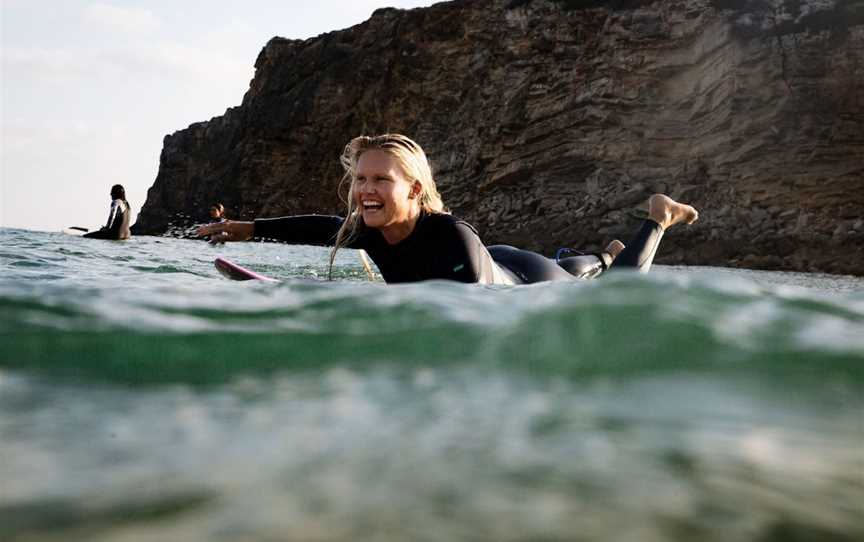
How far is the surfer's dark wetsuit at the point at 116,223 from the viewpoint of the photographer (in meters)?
12.2

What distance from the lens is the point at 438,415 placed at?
3.86ft

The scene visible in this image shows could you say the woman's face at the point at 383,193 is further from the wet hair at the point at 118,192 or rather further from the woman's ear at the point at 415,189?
the wet hair at the point at 118,192

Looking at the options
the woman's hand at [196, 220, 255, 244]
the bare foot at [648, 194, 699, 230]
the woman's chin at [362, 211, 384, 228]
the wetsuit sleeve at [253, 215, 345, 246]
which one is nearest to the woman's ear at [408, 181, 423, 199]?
the woman's chin at [362, 211, 384, 228]

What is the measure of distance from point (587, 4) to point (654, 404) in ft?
72.0

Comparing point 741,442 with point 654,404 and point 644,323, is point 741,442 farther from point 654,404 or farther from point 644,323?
point 644,323

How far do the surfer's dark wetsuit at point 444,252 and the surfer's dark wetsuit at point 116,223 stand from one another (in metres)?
8.79

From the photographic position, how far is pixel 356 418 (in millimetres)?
1159

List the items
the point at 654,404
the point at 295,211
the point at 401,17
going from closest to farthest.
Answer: the point at 654,404, the point at 401,17, the point at 295,211

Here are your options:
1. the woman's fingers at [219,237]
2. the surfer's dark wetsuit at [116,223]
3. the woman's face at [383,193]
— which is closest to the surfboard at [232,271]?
the woman's fingers at [219,237]

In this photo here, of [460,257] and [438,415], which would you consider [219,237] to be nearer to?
[460,257]

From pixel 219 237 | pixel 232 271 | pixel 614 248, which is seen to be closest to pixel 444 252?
pixel 219 237

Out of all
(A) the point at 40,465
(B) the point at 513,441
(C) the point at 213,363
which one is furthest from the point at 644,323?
(A) the point at 40,465

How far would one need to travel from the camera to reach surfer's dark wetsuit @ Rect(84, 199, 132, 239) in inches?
482

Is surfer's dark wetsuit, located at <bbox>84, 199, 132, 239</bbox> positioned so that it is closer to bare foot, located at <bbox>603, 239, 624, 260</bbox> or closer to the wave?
bare foot, located at <bbox>603, 239, 624, 260</bbox>
